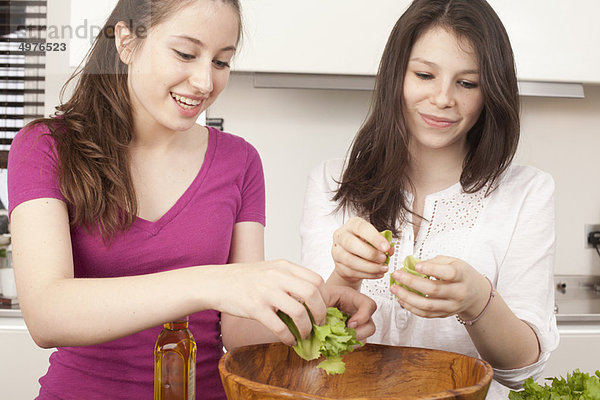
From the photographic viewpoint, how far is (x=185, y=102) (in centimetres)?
120

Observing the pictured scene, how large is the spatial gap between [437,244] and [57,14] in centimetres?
197

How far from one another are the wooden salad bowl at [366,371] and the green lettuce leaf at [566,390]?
0.09 meters

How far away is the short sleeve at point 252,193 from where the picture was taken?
1.43 metres

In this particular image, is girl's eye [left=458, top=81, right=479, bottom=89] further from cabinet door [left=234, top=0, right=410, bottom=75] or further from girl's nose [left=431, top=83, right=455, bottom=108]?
cabinet door [left=234, top=0, right=410, bottom=75]

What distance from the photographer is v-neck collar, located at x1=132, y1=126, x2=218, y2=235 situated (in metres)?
1.23

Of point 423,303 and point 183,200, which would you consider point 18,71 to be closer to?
point 183,200

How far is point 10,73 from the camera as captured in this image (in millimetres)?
2613

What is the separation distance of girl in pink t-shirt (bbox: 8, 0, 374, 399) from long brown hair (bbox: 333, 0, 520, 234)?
303 millimetres

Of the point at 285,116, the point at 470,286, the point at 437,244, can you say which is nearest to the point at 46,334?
the point at 470,286

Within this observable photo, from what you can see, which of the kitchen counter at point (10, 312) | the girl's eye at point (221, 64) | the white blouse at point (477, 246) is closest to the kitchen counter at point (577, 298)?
the white blouse at point (477, 246)

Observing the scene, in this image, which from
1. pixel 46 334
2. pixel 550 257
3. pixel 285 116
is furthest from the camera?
pixel 285 116

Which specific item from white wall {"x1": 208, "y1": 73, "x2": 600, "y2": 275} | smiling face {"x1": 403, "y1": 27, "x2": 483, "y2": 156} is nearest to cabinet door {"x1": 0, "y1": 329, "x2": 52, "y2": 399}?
white wall {"x1": 208, "y1": 73, "x2": 600, "y2": 275}

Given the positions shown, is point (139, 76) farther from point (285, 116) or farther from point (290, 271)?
point (285, 116)

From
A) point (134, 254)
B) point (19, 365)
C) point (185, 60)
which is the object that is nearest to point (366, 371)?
point (134, 254)
